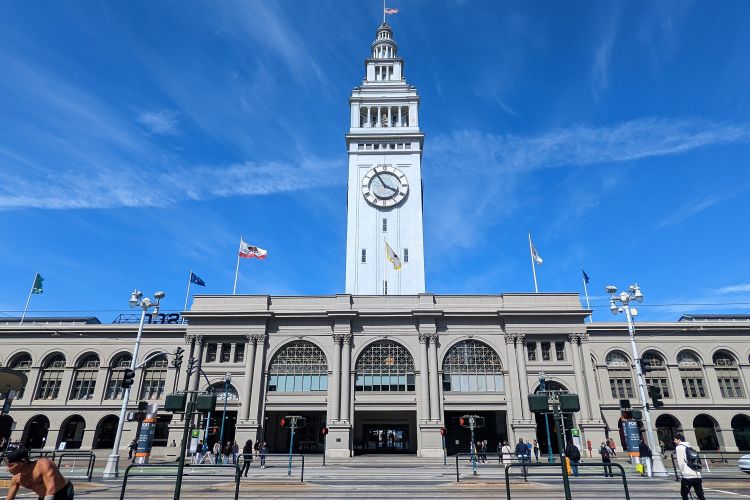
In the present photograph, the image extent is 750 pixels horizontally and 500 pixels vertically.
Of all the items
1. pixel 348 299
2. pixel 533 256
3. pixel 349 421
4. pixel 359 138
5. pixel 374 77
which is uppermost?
pixel 374 77

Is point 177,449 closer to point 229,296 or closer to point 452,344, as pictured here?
point 229,296

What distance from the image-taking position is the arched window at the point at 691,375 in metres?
50.3

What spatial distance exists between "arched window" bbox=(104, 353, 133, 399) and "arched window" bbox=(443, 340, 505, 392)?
3561 centimetres

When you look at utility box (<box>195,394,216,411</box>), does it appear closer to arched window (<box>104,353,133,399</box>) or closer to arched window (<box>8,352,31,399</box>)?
arched window (<box>104,353,133,399</box>)

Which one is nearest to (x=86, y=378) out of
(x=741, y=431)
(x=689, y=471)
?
(x=689, y=471)

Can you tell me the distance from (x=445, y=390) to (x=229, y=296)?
2467cm

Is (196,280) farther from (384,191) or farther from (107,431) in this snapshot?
(384,191)

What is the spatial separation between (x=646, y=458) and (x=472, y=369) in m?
21.9

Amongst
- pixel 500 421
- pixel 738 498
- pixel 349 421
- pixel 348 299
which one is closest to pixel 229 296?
pixel 348 299

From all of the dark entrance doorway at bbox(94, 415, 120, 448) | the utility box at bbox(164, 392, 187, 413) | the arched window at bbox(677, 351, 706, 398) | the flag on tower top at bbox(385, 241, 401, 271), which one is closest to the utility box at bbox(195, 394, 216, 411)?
the utility box at bbox(164, 392, 187, 413)

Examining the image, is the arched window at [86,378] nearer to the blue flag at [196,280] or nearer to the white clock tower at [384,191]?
the blue flag at [196,280]

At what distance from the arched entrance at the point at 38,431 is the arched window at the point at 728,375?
244 ft

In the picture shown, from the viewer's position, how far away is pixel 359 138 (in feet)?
206

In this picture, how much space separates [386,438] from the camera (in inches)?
1943
